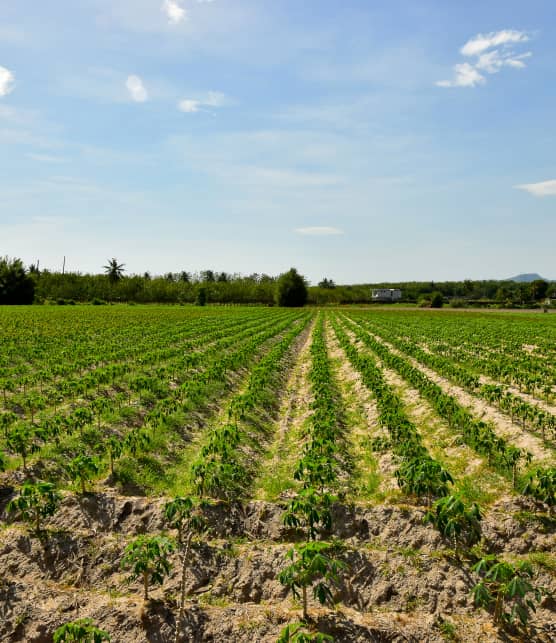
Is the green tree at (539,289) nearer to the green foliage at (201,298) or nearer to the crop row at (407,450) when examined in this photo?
the green foliage at (201,298)

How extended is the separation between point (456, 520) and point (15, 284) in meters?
96.6

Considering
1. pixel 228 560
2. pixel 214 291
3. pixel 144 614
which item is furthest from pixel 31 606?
pixel 214 291

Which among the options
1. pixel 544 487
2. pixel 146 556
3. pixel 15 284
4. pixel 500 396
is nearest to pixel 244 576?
pixel 146 556

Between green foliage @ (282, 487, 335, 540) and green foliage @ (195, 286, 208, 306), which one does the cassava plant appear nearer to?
green foliage @ (282, 487, 335, 540)

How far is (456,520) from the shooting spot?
6.18m

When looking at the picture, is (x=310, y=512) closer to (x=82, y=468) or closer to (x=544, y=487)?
(x=544, y=487)

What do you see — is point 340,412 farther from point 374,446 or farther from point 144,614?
point 144,614

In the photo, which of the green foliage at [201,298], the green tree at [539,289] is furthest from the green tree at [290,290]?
the green tree at [539,289]

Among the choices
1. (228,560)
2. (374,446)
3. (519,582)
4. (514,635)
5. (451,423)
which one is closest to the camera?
(519,582)

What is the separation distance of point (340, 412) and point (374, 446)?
3022mm

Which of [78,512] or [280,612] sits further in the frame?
[78,512]

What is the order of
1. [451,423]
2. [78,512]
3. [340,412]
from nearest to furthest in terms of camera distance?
[78,512] → [451,423] → [340,412]

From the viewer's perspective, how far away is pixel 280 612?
5.18 meters

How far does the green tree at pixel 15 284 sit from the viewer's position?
83812mm
